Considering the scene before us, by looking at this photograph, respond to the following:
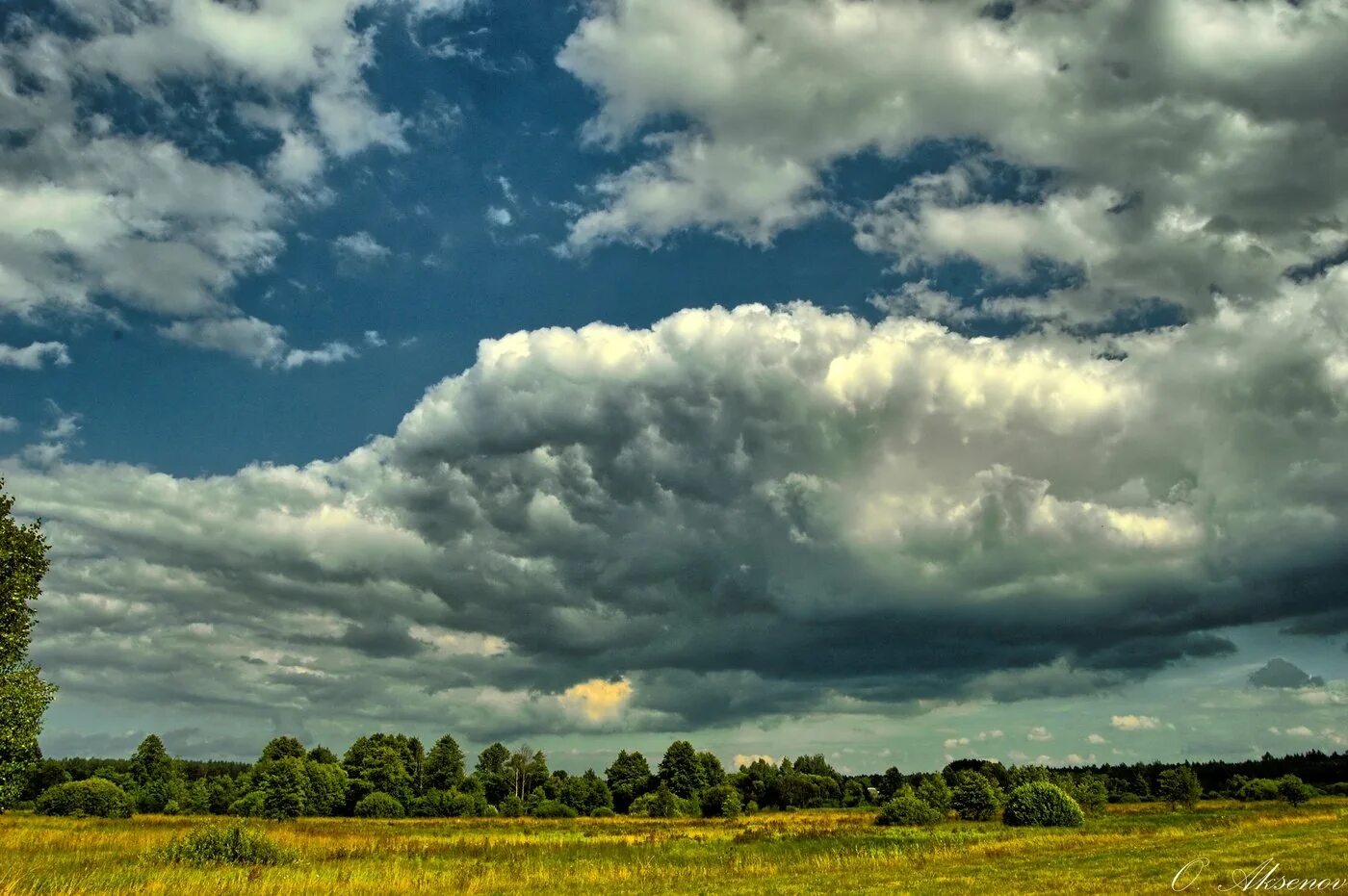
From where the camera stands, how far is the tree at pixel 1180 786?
5123 inches

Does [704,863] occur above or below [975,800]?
above

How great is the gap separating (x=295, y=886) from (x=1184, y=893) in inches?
1194

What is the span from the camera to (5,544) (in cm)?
3984

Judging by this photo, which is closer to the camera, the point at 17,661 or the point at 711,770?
the point at 17,661

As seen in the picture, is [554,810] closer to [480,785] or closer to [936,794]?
[480,785]

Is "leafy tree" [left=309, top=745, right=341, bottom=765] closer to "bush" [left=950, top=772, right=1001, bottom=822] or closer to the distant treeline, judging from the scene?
the distant treeline

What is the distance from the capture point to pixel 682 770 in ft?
507

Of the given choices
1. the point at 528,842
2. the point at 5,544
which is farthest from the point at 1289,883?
the point at 5,544

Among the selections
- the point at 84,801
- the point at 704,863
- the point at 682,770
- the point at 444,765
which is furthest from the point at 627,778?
the point at 704,863

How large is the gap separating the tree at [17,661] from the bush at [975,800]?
89.1m

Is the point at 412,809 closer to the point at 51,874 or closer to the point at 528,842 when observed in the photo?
the point at 528,842

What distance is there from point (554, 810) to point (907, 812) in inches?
2278

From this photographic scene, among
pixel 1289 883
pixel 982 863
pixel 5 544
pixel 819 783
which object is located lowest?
pixel 819 783

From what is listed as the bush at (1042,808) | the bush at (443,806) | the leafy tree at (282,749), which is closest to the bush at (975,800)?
the bush at (1042,808)
